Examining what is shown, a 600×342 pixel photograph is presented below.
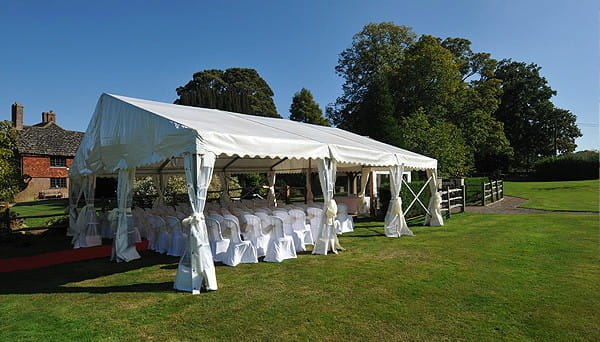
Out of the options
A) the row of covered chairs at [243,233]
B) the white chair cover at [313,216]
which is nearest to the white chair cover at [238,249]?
the row of covered chairs at [243,233]

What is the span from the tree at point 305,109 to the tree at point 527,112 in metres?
19.3

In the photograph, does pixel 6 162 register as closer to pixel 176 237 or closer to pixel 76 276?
pixel 76 276

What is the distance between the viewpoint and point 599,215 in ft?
34.2

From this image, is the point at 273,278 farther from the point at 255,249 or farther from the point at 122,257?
the point at 122,257

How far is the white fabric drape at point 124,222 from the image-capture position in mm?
6445

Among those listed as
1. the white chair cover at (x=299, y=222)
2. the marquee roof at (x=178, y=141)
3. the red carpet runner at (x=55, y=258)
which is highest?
the marquee roof at (x=178, y=141)

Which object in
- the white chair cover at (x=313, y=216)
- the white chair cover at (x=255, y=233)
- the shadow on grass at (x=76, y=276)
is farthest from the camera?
the white chair cover at (x=313, y=216)

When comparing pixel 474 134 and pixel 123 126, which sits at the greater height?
pixel 474 134

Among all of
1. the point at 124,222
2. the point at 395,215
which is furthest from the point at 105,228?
the point at 395,215

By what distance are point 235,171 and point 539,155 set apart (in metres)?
39.6

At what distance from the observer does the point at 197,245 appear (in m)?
4.59

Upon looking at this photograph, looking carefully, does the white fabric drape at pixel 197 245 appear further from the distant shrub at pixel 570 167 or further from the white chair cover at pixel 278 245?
the distant shrub at pixel 570 167

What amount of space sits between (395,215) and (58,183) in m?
27.6

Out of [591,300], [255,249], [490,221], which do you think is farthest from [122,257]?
[490,221]
